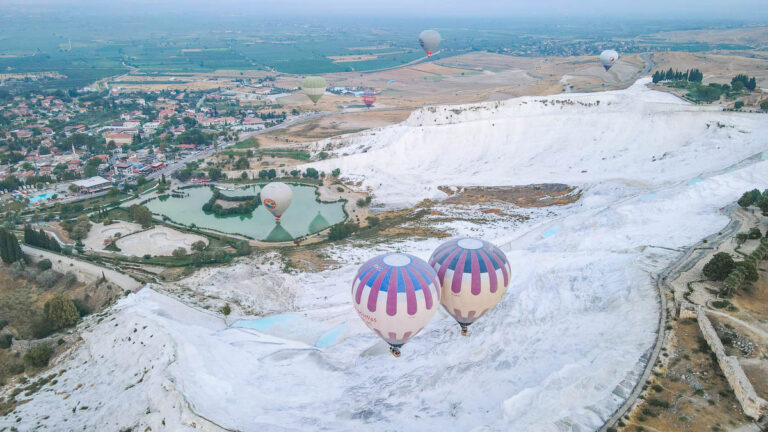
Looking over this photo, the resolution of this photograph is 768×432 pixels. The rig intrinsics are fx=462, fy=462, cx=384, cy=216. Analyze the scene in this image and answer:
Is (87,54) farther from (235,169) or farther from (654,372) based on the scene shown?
(654,372)

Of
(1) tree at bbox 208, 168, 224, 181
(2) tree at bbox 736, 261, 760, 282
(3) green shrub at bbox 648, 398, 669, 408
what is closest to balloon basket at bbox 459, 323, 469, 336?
(3) green shrub at bbox 648, 398, 669, 408

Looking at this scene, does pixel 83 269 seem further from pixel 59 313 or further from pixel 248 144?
pixel 248 144

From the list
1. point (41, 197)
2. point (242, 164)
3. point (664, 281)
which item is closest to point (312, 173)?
point (242, 164)

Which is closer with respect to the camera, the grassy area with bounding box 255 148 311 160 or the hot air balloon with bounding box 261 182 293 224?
the hot air balloon with bounding box 261 182 293 224

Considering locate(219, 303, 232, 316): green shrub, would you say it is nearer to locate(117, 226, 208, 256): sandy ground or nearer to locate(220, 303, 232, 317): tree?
locate(220, 303, 232, 317): tree

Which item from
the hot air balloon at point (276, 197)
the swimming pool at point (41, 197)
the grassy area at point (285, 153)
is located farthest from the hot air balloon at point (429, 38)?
the swimming pool at point (41, 197)

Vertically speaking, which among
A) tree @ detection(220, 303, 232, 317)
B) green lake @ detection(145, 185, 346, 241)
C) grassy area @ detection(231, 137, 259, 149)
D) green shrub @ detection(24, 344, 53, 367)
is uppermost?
grassy area @ detection(231, 137, 259, 149)
